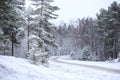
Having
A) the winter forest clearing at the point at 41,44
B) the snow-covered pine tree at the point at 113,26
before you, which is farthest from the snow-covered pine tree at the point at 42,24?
the snow-covered pine tree at the point at 113,26

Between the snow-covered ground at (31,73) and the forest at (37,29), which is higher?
the forest at (37,29)

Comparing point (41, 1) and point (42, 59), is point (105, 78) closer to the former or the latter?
point (42, 59)

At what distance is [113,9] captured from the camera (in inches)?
1542

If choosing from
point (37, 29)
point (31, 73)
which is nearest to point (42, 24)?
point (37, 29)

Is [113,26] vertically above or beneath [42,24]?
above

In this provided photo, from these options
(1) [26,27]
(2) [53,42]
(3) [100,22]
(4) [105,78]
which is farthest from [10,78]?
(3) [100,22]

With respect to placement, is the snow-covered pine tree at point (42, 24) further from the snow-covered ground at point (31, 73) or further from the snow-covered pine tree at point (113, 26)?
the snow-covered pine tree at point (113, 26)

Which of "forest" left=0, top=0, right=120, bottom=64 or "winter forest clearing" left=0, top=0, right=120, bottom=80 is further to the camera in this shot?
"forest" left=0, top=0, right=120, bottom=64

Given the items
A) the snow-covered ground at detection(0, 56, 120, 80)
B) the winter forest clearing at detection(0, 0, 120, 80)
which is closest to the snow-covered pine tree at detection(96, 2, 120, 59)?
the winter forest clearing at detection(0, 0, 120, 80)

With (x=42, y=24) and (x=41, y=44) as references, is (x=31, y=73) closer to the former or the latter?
(x=41, y=44)

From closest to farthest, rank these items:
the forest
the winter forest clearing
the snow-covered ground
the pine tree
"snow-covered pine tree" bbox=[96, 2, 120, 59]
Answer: the snow-covered ground
the winter forest clearing
the forest
the pine tree
"snow-covered pine tree" bbox=[96, 2, 120, 59]

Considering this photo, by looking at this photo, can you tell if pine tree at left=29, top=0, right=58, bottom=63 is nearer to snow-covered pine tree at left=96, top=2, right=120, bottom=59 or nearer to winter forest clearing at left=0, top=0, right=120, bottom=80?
winter forest clearing at left=0, top=0, right=120, bottom=80

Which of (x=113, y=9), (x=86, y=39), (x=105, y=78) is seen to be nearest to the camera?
(x=105, y=78)

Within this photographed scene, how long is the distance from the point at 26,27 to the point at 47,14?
157 inches
